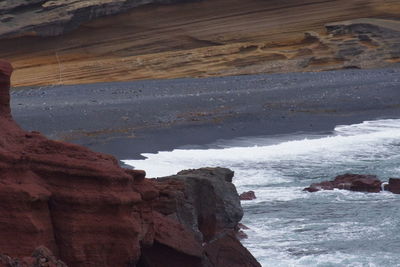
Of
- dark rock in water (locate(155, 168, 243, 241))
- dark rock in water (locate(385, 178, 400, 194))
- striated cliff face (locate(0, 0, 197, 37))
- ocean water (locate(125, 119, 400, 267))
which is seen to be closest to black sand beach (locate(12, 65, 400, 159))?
ocean water (locate(125, 119, 400, 267))

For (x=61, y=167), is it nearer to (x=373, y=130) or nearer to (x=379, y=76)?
(x=373, y=130)

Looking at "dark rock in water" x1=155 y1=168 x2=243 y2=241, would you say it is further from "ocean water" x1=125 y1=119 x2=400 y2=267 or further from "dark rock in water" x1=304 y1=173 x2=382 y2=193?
"dark rock in water" x1=304 y1=173 x2=382 y2=193

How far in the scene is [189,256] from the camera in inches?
390

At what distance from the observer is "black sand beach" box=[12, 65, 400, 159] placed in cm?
2425

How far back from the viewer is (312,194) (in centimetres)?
1747

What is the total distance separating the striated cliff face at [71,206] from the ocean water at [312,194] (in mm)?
3248

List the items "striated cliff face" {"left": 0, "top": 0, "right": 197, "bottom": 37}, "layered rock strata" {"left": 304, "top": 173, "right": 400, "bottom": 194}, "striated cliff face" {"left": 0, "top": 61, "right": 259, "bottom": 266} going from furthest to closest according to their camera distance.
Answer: "striated cliff face" {"left": 0, "top": 0, "right": 197, "bottom": 37} → "layered rock strata" {"left": 304, "top": 173, "right": 400, "bottom": 194} → "striated cliff face" {"left": 0, "top": 61, "right": 259, "bottom": 266}

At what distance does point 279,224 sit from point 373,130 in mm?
10994

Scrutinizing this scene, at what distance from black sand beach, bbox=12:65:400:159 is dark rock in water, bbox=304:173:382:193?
497 centimetres

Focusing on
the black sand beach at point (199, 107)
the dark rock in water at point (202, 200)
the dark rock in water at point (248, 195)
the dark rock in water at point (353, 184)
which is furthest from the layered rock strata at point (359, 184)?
the black sand beach at point (199, 107)

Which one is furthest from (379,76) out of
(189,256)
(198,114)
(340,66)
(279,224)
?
(189,256)

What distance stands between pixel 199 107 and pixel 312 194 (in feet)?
39.4

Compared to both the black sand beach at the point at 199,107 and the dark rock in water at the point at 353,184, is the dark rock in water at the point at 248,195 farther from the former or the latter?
the black sand beach at the point at 199,107

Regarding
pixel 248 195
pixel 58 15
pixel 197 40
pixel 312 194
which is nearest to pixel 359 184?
pixel 312 194
